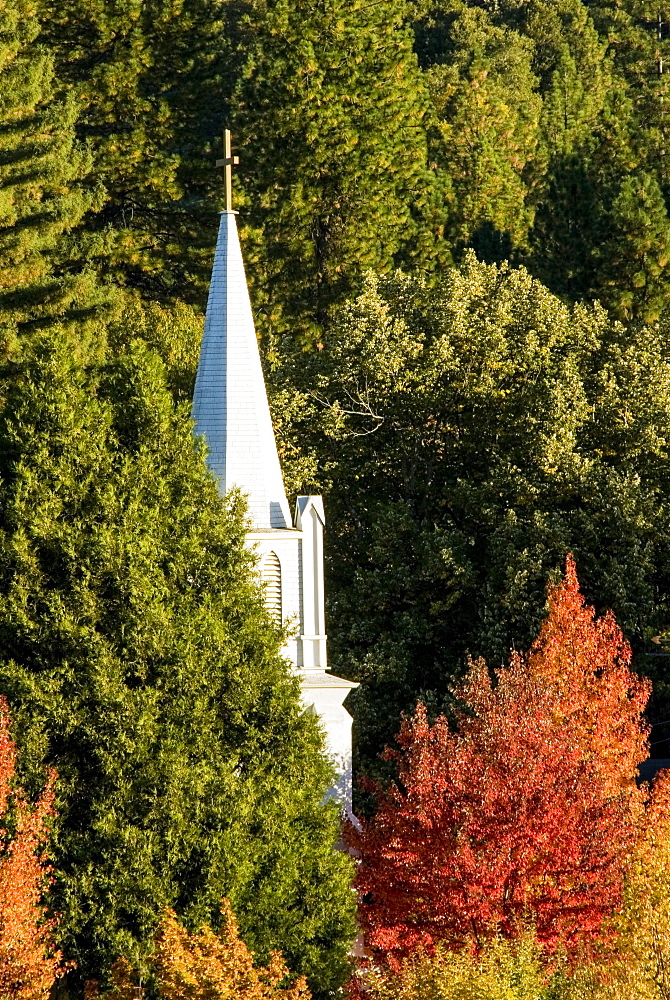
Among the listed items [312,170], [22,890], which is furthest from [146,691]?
[312,170]

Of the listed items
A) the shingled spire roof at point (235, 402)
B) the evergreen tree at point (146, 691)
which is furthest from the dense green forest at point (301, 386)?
the shingled spire roof at point (235, 402)

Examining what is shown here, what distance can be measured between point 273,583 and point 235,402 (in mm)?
3197

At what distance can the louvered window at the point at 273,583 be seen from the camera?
32812mm

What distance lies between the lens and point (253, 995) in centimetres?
2459

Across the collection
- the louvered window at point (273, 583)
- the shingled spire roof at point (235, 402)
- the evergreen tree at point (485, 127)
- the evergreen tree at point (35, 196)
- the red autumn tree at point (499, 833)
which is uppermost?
the evergreen tree at point (485, 127)

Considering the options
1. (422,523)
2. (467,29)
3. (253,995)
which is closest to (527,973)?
(253,995)

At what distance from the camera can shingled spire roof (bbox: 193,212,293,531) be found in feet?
109

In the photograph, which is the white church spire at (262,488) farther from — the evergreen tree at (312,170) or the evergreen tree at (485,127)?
the evergreen tree at (485,127)

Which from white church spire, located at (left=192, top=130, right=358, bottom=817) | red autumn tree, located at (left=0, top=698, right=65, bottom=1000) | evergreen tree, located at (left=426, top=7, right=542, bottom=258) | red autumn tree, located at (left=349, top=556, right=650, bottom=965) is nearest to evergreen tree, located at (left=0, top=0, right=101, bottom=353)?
white church spire, located at (left=192, top=130, right=358, bottom=817)

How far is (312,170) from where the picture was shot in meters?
55.1

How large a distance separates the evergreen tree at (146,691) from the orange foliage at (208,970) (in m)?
0.48

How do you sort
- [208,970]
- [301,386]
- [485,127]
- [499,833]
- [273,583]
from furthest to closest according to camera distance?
[485,127] < [301,386] < [273,583] < [499,833] < [208,970]

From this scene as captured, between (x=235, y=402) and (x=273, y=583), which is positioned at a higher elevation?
(x=235, y=402)

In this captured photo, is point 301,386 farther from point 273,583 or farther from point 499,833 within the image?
point 499,833
